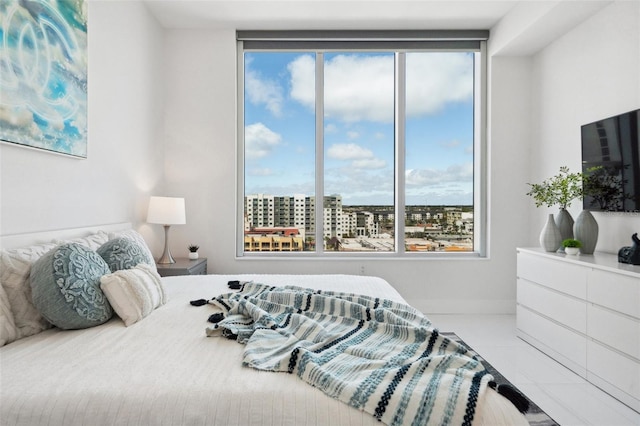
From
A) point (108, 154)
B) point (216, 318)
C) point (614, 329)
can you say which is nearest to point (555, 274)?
point (614, 329)

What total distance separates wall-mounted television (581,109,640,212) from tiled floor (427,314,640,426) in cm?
122

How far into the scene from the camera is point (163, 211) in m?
3.36

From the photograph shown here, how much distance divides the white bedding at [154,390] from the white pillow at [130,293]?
0.83ft

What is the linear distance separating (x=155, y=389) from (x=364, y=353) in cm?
68

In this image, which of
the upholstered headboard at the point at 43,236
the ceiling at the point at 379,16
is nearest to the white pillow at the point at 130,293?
the upholstered headboard at the point at 43,236

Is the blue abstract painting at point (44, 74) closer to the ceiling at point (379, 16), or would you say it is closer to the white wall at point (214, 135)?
the ceiling at point (379, 16)

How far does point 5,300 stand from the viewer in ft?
5.16

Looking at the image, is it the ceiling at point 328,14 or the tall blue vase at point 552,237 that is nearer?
the tall blue vase at point 552,237

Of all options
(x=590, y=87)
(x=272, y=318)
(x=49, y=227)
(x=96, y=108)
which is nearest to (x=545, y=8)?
(x=590, y=87)

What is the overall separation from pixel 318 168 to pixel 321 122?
0.49m

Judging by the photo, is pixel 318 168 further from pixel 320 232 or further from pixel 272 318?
pixel 272 318

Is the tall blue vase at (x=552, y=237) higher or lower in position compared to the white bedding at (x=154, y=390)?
higher

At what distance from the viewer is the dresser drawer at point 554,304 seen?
261cm

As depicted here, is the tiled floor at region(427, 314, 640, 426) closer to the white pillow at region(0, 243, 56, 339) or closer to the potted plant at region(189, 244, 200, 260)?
the potted plant at region(189, 244, 200, 260)
